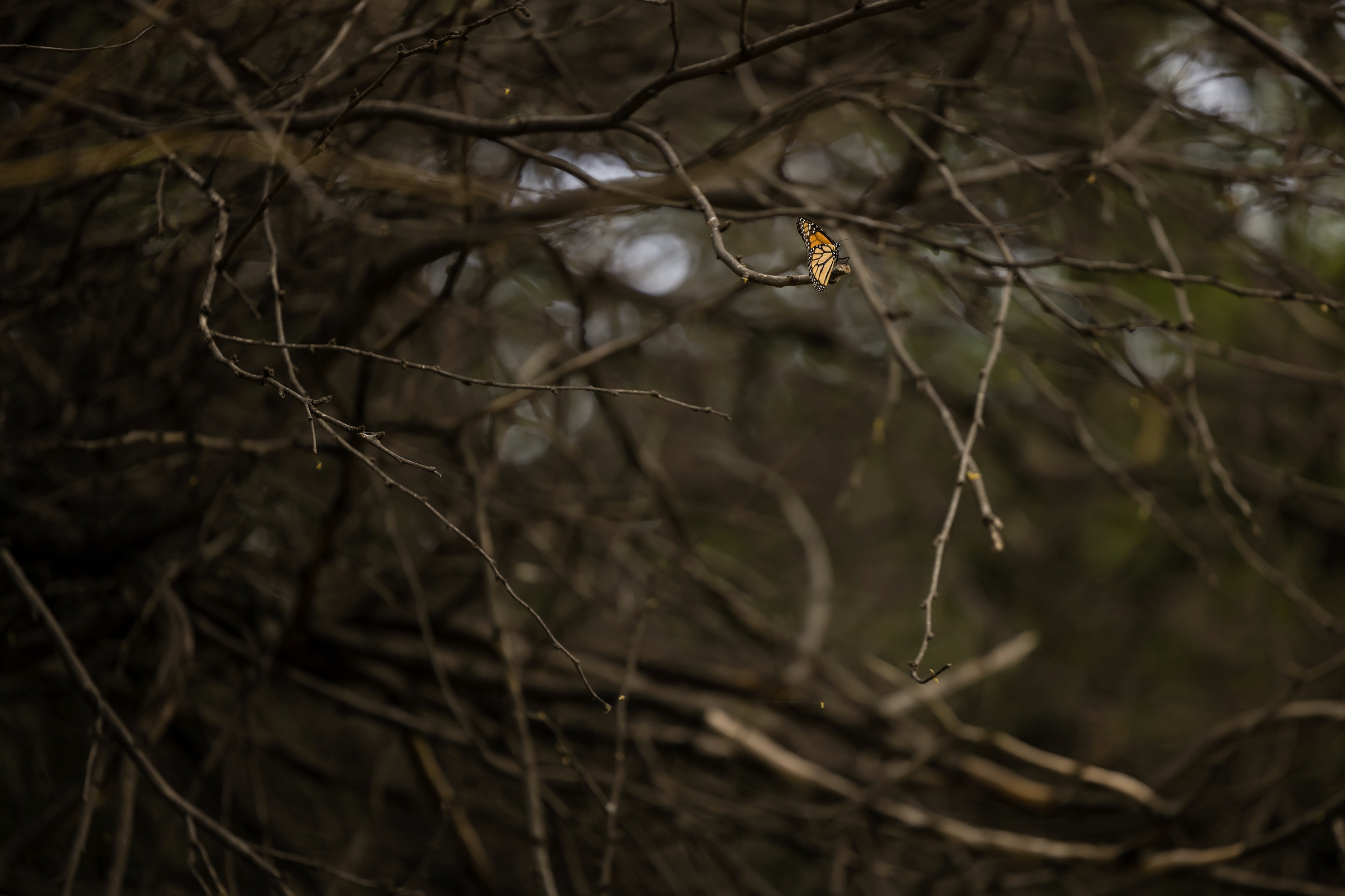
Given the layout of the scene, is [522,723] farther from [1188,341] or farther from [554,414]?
[1188,341]

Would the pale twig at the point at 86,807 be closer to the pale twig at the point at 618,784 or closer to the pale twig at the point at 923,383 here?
the pale twig at the point at 618,784

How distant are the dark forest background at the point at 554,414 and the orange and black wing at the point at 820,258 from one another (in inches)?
4.9

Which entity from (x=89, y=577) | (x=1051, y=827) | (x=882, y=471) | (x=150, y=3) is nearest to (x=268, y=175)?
(x=150, y=3)

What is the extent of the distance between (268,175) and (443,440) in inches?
31.6

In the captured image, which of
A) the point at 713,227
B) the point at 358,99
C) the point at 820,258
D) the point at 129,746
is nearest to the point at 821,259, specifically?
the point at 820,258

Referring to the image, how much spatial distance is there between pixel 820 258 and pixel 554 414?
151cm

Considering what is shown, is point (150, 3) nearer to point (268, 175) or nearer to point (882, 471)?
point (268, 175)

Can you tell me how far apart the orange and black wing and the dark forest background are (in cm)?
12

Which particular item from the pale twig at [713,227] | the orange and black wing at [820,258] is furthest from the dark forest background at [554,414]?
the orange and black wing at [820,258]

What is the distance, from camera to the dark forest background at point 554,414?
1.43 meters

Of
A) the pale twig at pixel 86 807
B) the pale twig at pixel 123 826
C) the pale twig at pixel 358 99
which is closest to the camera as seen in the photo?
the pale twig at pixel 358 99

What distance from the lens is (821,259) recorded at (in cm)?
103

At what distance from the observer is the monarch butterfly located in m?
1.01

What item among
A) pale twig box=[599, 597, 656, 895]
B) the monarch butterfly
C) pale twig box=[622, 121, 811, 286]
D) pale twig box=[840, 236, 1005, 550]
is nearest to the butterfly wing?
the monarch butterfly
